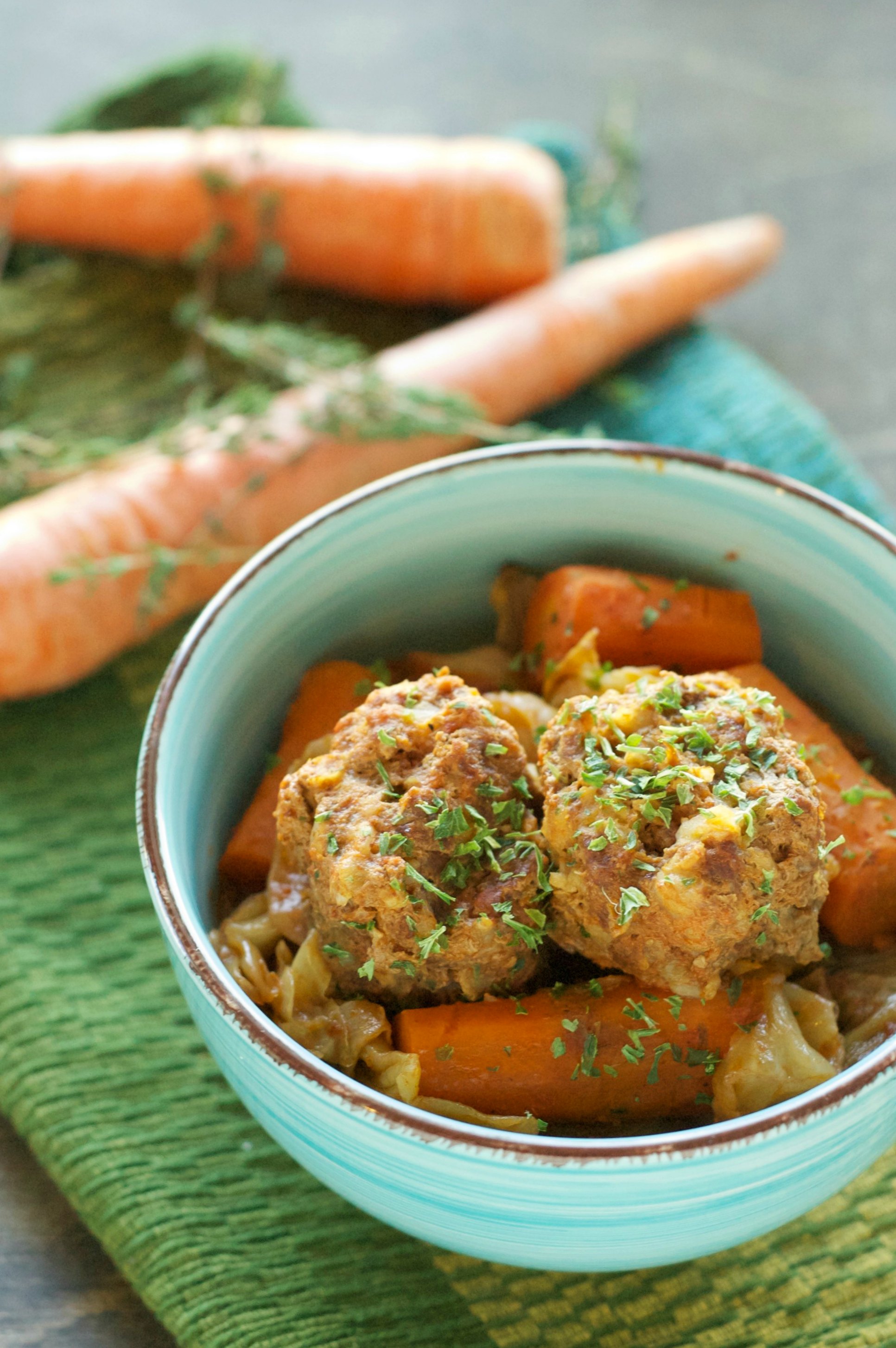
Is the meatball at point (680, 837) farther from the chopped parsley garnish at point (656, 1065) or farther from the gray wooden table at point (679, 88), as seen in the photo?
the gray wooden table at point (679, 88)

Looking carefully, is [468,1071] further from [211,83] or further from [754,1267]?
[211,83]

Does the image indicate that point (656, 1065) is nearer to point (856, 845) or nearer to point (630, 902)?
point (630, 902)

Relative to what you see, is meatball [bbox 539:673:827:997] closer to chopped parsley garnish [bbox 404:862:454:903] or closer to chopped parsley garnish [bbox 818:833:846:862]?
chopped parsley garnish [bbox 818:833:846:862]

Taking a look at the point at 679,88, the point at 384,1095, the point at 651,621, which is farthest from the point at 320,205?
the point at 384,1095

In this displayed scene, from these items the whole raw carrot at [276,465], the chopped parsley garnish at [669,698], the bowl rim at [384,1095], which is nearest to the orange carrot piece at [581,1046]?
the bowl rim at [384,1095]

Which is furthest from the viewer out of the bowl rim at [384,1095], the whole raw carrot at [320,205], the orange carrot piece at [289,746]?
the whole raw carrot at [320,205]

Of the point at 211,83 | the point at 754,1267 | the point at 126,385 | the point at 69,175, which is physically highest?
the point at 211,83

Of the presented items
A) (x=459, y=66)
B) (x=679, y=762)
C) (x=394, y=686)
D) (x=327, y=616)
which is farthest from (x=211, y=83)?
(x=679, y=762)
